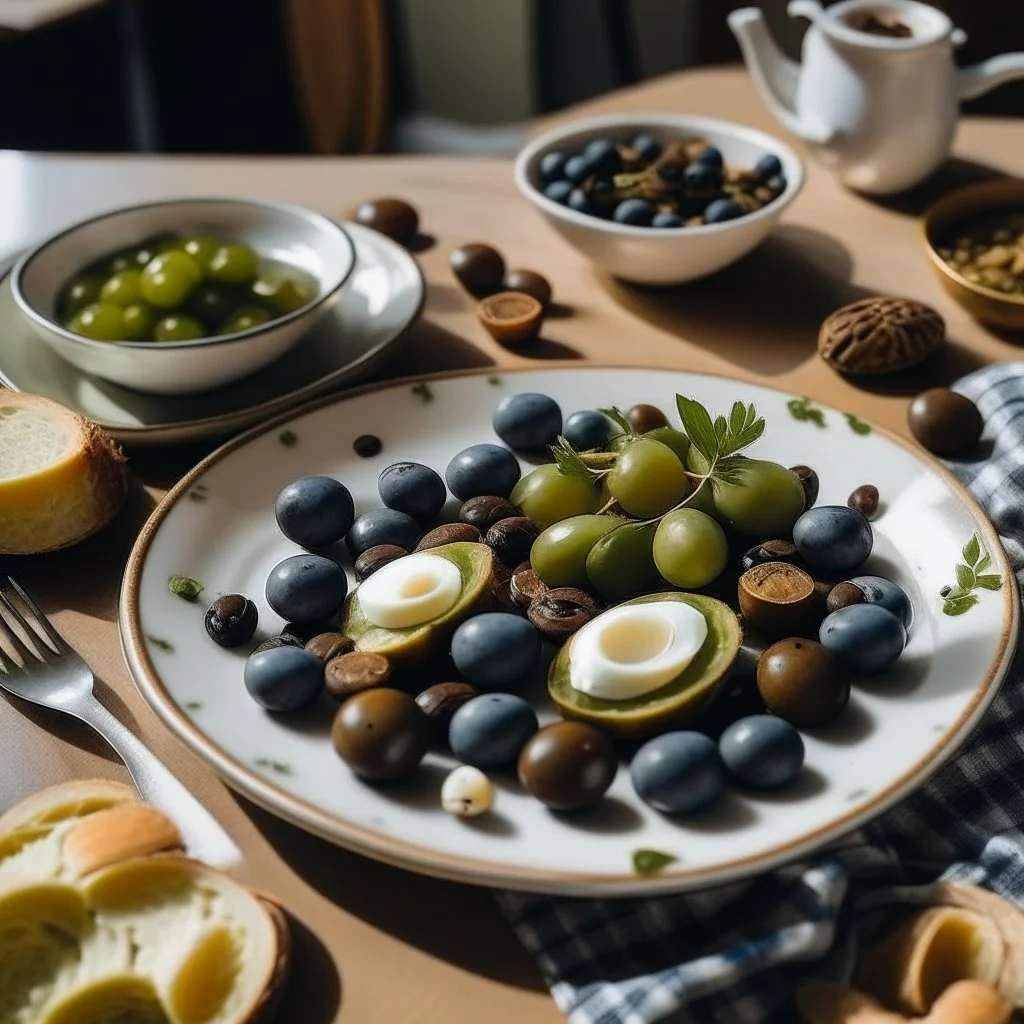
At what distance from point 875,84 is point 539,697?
2.79 feet

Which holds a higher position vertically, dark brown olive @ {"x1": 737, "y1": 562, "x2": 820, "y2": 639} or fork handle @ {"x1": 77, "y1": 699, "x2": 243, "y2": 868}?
dark brown olive @ {"x1": 737, "y1": 562, "x2": 820, "y2": 639}

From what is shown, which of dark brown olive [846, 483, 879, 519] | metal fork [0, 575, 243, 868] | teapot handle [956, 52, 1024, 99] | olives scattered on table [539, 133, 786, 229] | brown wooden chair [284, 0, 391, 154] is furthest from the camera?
brown wooden chair [284, 0, 391, 154]

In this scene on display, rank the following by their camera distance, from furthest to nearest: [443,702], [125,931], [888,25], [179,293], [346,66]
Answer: [346,66], [888,25], [179,293], [443,702], [125,931]

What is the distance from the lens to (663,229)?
3.66 feet

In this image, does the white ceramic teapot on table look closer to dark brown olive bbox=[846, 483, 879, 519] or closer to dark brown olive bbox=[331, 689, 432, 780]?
dark brown olive bbox=[846, 483, 879, 519]

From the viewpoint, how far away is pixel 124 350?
947 mm

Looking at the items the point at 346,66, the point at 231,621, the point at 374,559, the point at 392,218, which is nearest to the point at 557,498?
the point at 374,559

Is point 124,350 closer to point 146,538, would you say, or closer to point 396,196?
point 146,538

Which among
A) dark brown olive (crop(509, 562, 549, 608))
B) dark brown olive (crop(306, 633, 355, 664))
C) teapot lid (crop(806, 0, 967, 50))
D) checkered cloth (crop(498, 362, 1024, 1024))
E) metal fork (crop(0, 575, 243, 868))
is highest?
teapot lid (crop(806, 0, 967, 50))

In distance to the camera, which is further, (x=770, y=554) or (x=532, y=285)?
(x=532, y=285)

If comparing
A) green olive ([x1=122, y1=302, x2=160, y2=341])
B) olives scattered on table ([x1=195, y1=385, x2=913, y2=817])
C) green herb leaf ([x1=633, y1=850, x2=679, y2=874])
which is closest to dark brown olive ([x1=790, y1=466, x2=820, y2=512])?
olives scattered on table ([x1=195, y1=385, x2=913, y2=817])

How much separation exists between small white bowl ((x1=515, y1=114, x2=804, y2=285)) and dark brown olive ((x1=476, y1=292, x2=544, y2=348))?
8 centimetres

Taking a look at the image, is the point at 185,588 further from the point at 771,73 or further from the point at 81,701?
the point at 771,73

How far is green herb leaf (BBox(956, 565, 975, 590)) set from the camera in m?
0.77
